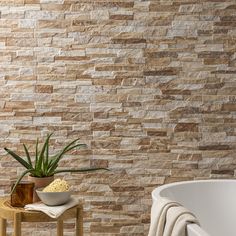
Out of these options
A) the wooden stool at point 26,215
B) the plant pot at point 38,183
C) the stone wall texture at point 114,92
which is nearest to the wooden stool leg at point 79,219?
the wooden stool at point 26,215

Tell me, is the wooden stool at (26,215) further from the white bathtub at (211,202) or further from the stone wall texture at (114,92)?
the stone wall texture at (114,92)

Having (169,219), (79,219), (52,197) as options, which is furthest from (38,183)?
(169,219)

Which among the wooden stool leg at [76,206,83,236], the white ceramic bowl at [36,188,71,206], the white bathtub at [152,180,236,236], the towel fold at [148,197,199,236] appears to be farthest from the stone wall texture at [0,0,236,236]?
the towel fold at [148,197,199,236]

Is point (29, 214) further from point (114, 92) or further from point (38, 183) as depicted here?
point (114, 92)

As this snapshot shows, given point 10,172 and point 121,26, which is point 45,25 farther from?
point 10,172

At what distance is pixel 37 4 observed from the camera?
347 centimetres

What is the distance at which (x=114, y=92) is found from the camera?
3.48 meters

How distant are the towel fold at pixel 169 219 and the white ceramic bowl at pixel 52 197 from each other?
518mm

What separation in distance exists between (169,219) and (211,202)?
81 cm

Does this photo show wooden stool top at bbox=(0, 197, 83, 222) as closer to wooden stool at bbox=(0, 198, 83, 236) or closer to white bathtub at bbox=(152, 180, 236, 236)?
wooden stool at bbox=(0, 198, 83, 236)

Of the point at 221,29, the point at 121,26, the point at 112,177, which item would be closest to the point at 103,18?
the point at 121,26

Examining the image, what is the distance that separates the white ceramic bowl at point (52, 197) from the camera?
2658 mm

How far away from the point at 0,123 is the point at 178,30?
1300 mm

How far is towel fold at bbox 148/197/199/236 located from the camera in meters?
2.10
